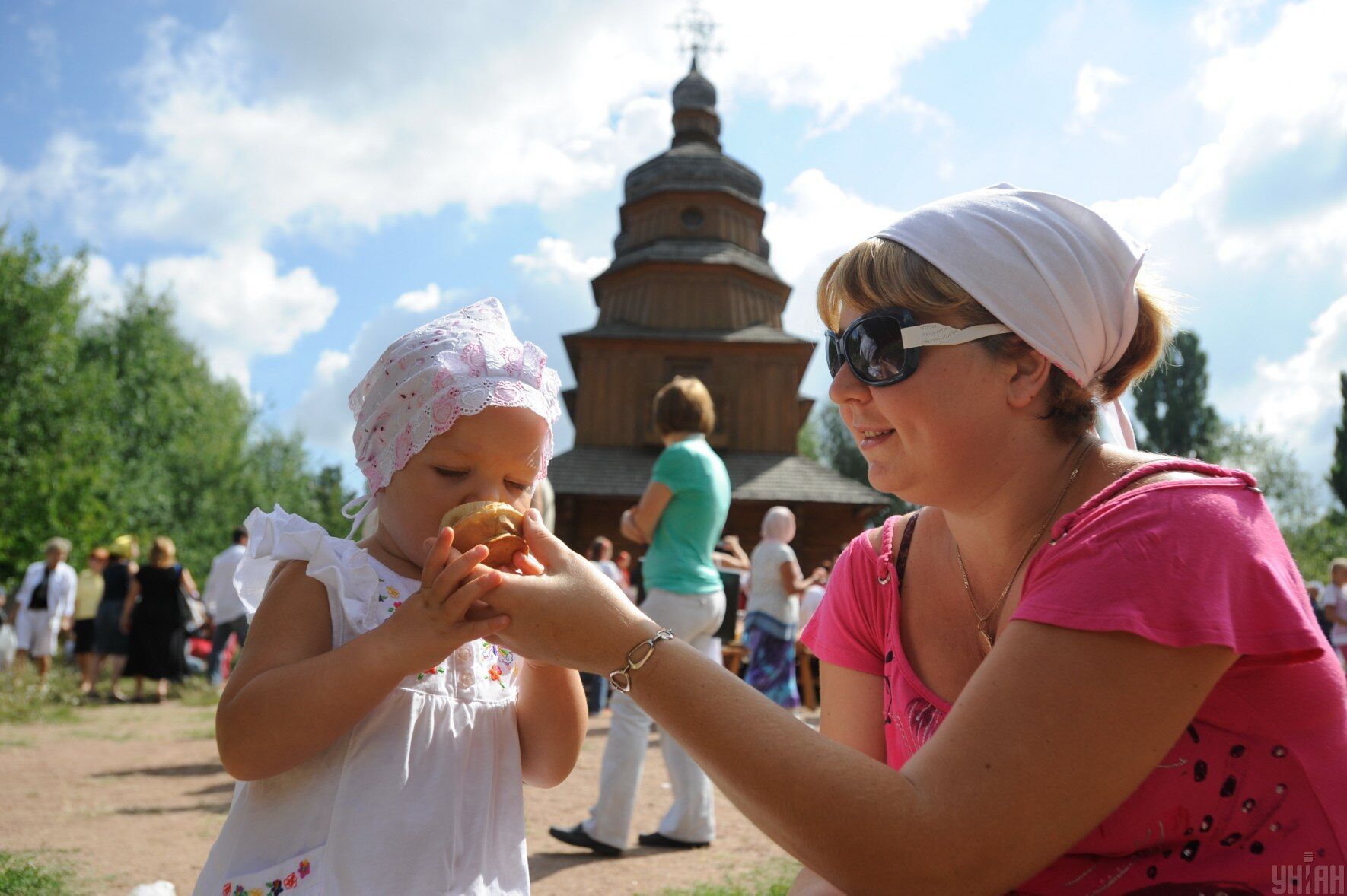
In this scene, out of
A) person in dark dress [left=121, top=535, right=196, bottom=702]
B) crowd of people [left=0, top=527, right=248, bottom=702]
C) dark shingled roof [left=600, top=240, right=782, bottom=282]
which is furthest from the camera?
dark shingled roof [left=600, top=240, right=782, bottom=282]

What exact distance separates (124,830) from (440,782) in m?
5.07

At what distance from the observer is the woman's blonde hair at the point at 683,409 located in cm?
565

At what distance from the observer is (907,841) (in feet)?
4.53

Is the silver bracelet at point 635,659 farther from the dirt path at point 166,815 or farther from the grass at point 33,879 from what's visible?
the grass at point 33,879

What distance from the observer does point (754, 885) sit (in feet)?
15.2

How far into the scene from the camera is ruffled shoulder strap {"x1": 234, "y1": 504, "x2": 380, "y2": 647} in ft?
6.81

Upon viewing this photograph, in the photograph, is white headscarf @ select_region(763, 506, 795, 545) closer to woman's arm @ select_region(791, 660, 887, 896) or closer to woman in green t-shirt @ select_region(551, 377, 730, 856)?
woman in green t-shirt @ select_region(551, 377, 730, 856)

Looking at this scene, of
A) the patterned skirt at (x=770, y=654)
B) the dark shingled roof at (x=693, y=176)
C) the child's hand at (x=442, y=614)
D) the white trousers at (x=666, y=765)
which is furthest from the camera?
the dark shingled roof at (x=693, y=176)

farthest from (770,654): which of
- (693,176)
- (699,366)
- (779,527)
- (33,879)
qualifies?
(693,176)

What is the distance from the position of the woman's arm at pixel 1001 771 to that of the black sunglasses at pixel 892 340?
0.57 m

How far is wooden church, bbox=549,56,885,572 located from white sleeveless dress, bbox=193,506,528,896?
965 inches

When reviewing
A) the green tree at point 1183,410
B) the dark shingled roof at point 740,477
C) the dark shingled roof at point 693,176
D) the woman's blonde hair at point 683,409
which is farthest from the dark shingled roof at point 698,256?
the green tree at point 1183,410

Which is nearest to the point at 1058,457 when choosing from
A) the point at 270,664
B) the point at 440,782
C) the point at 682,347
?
the point at 440,782

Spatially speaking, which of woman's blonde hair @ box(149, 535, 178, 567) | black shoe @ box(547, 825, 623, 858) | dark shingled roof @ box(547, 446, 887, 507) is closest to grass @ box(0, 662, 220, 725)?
woman's blonde hair @ box(149, 535, 178, 567)
